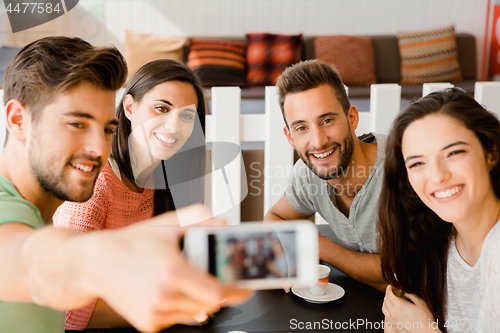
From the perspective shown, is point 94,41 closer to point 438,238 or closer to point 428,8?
point 428,8

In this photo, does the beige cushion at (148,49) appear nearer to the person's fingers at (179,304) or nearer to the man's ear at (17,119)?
the man's ear at (17,119)

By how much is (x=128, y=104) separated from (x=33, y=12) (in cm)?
310

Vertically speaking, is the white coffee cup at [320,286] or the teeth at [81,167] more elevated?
the teeth at [81,167]

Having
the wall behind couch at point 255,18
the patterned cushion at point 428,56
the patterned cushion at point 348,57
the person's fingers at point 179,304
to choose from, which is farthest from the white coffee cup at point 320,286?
the wall behind couch at point 255,18

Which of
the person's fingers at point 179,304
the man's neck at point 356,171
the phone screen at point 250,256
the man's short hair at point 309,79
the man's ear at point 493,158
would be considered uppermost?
the man's short hair at point 309,79

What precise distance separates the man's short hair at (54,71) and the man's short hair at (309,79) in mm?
747

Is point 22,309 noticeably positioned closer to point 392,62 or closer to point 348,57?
point 348,57

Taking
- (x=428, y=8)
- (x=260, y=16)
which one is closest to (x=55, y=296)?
(x=260, y=16)

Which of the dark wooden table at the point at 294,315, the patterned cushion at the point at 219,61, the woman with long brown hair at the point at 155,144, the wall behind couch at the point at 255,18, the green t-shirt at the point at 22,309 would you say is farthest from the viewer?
the wall behind couch at the point at 255,18

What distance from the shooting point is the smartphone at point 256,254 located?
0.52m

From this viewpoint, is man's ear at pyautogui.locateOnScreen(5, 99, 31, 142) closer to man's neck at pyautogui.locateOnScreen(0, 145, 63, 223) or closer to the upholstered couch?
man's neck at pyautogui.locateOnScreen(0, 145, 63, 223)

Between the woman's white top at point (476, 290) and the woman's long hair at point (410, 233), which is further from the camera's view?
the woman's long hair at point (410, 233)

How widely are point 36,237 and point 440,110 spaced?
88cm

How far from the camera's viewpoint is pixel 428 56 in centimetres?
373
